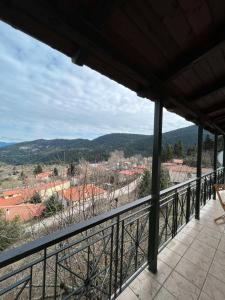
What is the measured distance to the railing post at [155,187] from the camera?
2.24m

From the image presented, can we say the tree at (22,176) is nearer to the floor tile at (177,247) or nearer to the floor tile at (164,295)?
the floor tile at (177,247)

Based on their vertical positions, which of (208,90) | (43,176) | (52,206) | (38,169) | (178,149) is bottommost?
(52,206)

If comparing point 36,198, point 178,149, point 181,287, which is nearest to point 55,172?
point 36,198

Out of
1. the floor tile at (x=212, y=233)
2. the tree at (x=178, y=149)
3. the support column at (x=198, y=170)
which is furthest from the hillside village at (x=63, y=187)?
the tree at (x=178, y=149)

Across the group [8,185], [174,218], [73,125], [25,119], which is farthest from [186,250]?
→ [73,125]

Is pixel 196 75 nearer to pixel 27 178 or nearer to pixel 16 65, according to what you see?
pixel 16 65

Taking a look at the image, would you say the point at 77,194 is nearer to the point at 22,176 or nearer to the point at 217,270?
the point at 22,176

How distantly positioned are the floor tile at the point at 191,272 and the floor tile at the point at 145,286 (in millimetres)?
389

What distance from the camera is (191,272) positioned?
2307 millimetres

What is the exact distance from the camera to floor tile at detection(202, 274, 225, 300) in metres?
1.95

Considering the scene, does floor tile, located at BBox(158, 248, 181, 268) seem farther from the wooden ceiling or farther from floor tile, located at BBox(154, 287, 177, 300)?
the wooden ceiling

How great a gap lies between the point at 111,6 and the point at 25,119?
16600mm

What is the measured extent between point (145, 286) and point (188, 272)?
593mm

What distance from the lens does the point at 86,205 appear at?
6191mm
